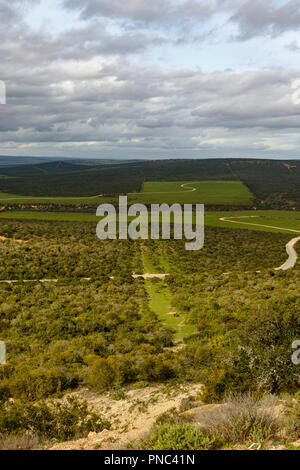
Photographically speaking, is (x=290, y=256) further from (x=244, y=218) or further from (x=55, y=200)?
(x=55, y=200)

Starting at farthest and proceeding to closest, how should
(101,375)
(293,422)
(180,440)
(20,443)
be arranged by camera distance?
1. (101,375)
2. (20,443)
3. (293,422)
4. (180,440)

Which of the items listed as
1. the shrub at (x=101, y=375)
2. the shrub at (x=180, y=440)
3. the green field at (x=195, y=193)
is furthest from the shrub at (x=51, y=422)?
the green field at (x=195, y=193)

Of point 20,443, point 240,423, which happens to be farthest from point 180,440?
point 20,443

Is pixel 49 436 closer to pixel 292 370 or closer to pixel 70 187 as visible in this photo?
pixel 292 370

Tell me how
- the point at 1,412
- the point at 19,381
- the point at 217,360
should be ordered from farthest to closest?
the point at 217,360 < the point at 19,381 < the point at 1,412

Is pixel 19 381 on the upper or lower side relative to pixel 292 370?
lower
